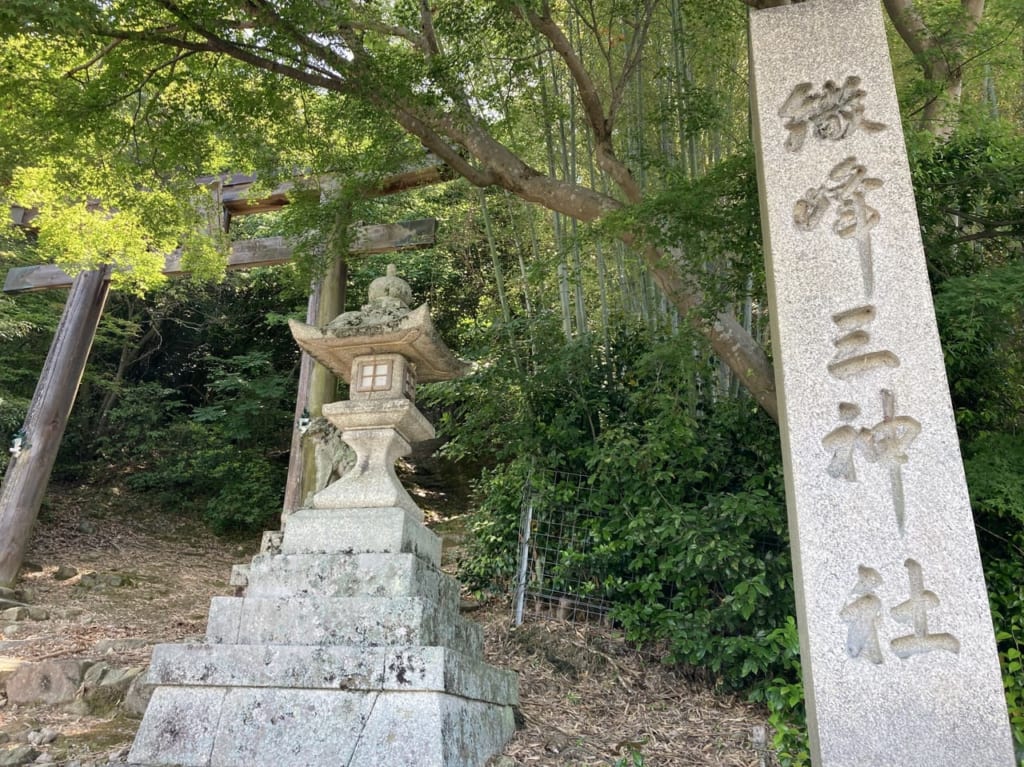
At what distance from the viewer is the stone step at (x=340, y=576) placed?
306 cm

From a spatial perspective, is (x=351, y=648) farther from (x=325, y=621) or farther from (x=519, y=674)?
(x=519, y=674)

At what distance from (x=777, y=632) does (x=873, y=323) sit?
1.93 metres

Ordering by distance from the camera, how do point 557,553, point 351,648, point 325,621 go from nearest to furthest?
point 351,648 < point 325,621 < point 557,553

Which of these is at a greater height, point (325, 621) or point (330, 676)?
point (325, 621)

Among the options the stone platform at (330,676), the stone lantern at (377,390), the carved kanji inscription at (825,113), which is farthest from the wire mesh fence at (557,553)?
the carved kanji inscription at (825,113)

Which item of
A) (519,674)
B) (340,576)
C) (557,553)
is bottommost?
(519,674)

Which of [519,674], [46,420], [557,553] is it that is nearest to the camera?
[519,674]

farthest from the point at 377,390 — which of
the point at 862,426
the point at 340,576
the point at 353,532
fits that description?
the point at 862,426

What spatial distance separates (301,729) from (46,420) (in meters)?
6.77

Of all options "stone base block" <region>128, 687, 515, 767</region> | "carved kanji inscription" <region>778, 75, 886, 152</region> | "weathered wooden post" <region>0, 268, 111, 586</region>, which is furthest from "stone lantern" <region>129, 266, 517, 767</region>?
"weathered wooden post" <region>0, 268, 111, 586</region>

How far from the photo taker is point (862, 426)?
2.79 metres

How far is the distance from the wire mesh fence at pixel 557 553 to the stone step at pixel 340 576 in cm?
197

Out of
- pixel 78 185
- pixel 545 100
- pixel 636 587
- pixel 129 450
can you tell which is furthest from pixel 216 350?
pixel 636 587

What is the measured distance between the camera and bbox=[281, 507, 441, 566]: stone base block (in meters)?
3.21
